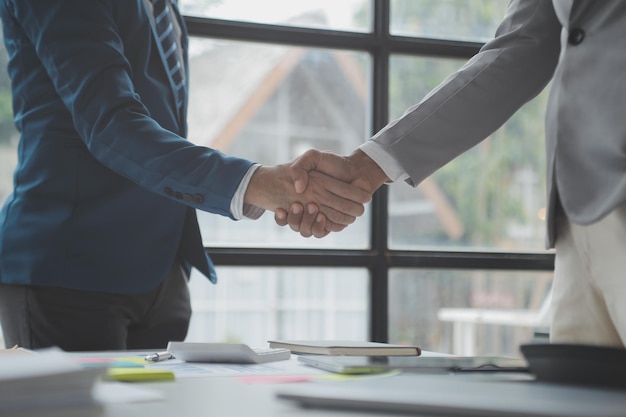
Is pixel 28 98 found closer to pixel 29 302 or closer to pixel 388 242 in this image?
pixel 29 302

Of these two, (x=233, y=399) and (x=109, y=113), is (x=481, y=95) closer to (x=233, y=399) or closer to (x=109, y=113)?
(x=109, y=113)

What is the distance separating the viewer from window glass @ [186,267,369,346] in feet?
8.92

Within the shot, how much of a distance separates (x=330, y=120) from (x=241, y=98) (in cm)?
31

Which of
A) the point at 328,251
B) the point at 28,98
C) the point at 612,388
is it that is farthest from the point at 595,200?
the point at 328,251

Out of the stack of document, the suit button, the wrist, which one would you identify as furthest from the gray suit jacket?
the stack of document

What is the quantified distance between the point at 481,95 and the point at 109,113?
2.43ft

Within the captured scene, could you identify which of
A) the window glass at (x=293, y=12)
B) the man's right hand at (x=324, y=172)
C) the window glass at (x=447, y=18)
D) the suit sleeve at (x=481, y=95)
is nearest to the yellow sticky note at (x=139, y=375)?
the suit sleeve at (x=481, y=95)

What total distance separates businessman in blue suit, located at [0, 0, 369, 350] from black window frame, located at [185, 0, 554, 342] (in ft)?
2.88

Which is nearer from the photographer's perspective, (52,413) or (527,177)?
(52,413)

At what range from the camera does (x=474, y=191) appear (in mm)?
2967

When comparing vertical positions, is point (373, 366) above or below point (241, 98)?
below

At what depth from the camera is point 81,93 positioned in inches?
66.4

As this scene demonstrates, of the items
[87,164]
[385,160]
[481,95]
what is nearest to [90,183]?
[87,164]

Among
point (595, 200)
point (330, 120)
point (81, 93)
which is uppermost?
point (330, 120)
